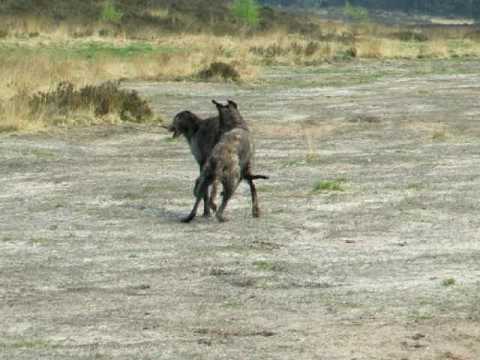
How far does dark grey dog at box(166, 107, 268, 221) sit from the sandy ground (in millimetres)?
372

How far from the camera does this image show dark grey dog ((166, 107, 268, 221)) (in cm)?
1527

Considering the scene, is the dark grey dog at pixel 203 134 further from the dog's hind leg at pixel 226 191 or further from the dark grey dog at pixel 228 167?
the dog's hind leg at pixel 226 191

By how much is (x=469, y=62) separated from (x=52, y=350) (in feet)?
149

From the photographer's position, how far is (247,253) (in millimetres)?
12992

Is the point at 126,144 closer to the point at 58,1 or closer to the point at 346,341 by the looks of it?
the point at 346,341

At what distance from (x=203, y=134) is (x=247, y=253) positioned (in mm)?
3210

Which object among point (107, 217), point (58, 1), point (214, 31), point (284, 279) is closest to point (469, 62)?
point (214, 31)

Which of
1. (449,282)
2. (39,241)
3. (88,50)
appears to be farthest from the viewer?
(88,50)

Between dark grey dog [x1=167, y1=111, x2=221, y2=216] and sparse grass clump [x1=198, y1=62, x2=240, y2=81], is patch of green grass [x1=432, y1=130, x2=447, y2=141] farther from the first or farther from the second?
sparse grass clump [x1=198, y1=62, x2=240, y2=81]

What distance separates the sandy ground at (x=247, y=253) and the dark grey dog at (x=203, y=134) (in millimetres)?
372

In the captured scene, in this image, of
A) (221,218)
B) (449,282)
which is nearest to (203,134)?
(221,218)

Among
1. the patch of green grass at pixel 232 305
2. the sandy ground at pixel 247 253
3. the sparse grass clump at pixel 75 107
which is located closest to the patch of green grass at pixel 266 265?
the sandy ground at pixel 247 253

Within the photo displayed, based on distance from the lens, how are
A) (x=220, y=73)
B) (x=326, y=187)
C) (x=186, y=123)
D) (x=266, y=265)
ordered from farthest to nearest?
(x=220, y=73) → (x=326, y=187) → (x=186, y=123) → (x=266, y=265)

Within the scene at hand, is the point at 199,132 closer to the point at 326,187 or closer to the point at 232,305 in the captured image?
the point at 326,187
